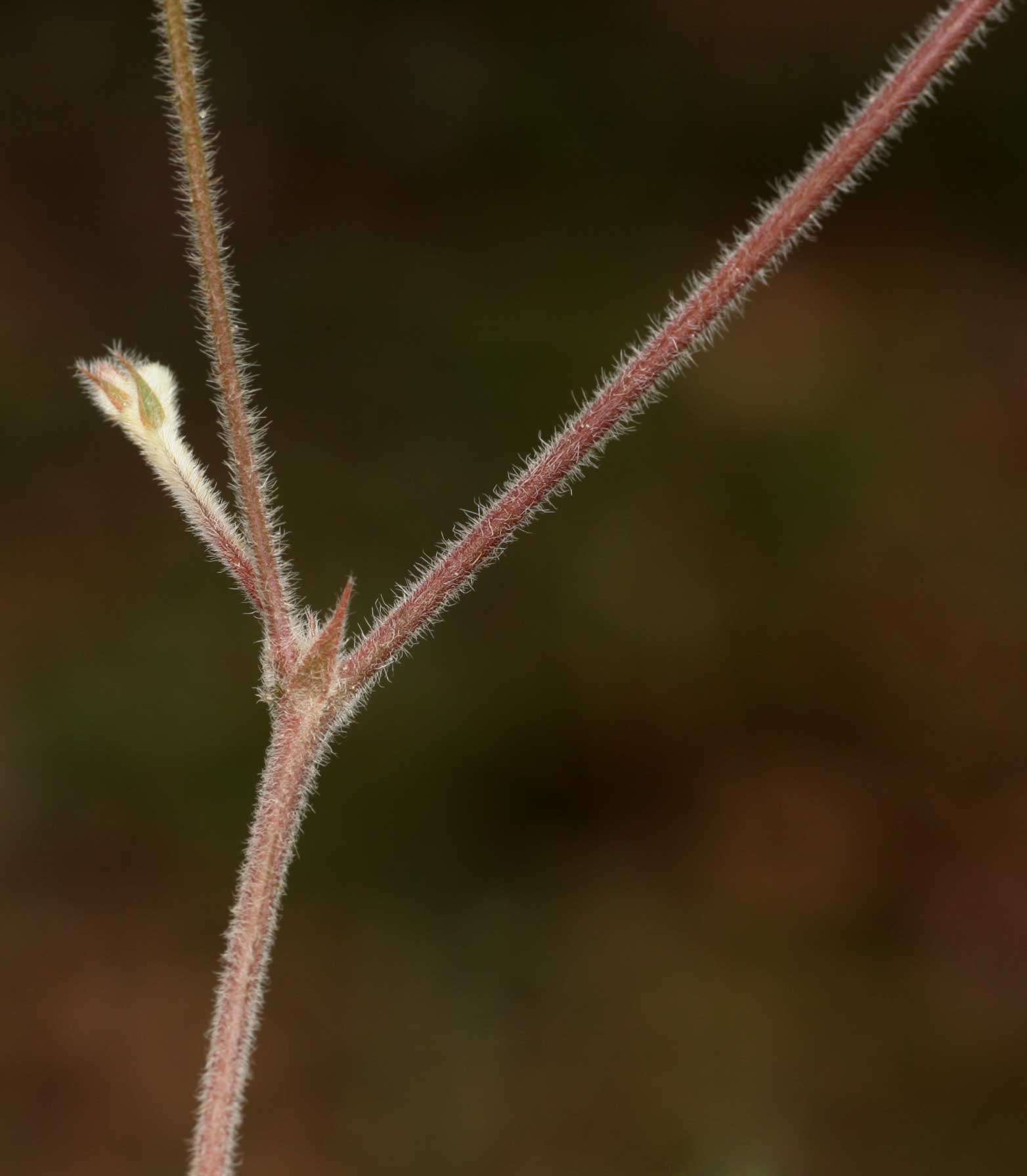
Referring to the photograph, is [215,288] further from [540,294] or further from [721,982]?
[540,294]

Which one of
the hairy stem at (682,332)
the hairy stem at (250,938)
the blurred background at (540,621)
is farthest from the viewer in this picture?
the blurred background at (540,621)

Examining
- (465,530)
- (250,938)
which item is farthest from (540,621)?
(250,938)

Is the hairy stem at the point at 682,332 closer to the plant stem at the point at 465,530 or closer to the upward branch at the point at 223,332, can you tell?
the plant stem at the point at 465,530

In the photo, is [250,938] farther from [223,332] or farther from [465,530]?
[223,332]

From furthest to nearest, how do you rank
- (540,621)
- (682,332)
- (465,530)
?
(540,621) → (465,530) → (682,332)

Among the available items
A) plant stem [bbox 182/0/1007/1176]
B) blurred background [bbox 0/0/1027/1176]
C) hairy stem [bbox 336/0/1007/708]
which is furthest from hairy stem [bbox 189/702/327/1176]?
blurred background [bbox 0/0/1027/1176]

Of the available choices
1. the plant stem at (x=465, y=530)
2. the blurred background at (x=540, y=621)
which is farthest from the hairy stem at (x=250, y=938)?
the blurred background at (x=540, y=621)
